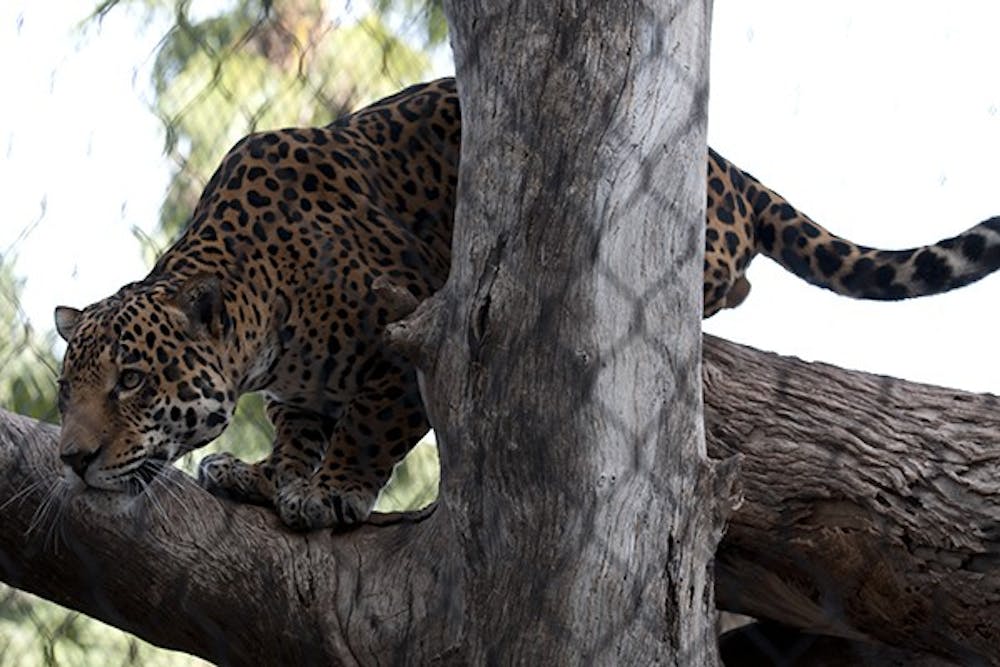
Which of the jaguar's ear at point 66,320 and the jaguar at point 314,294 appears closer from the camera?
the jaguar at point 314,294

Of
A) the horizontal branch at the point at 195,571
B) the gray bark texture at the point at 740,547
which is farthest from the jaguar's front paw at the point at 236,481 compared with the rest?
the horizontal branch at the point at 195,571

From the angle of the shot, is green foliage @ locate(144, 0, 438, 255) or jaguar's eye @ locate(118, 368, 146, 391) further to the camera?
green foliage @ locate(144, 0, 438, 255)

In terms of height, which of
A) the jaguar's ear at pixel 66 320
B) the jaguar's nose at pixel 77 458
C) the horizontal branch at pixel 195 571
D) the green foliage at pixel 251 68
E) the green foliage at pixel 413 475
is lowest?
the green foliage at pixel 413 475

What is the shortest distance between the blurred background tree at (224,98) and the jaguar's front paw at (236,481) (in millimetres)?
295

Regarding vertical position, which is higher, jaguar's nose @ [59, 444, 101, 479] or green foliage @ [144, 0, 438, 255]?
green foliage @ [144, 0, 438, 255]

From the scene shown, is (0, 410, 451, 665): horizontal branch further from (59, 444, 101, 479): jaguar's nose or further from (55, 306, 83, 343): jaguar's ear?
(55, 306, 83, 343): jaguar's ear

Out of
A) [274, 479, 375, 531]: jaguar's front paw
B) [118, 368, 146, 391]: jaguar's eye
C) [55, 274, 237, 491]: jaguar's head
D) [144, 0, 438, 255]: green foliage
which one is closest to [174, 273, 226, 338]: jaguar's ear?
[55, 274, 237, 491]: jaguar's head

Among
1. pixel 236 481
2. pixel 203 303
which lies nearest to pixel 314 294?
pixel 203 303

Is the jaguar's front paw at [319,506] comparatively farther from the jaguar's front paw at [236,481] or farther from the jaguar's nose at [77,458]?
the jaguar's nose at [77,458]

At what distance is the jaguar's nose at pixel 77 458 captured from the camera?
236cm

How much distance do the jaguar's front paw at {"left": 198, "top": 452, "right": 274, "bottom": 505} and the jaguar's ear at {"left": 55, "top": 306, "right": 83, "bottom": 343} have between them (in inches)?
12.3

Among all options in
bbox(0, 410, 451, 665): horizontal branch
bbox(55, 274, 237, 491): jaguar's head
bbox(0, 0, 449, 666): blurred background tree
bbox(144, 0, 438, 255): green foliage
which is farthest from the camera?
bbox(144, 0, 438, 255): green foliage

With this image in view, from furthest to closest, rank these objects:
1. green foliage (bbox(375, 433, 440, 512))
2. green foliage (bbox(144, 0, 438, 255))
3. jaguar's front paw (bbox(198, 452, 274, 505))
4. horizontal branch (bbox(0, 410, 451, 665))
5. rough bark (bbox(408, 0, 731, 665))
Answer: green foliage (bbox(375, 433, 440, 512)) < green foliage (bbox(144, 0, 438, 255)) < jaguar's front paw (bbox(198, 452, 274, 505)) < horizontal branch (bbox(0, 410, 451, 665)) < rough bark (bbox(408, 0, 731, 665))

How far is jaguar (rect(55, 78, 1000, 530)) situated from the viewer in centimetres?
257
